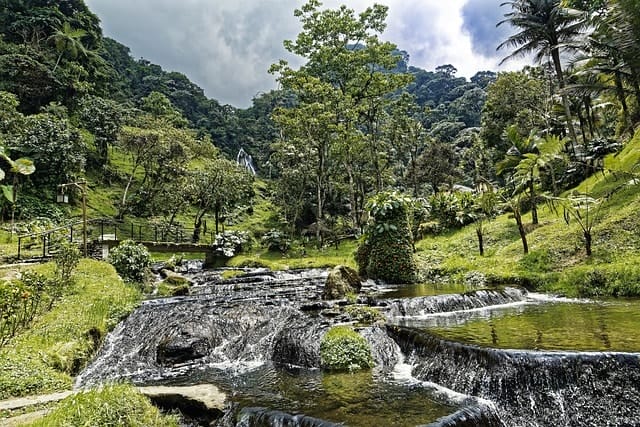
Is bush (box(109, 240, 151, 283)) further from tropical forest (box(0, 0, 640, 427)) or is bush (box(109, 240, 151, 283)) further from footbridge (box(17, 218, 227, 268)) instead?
footbridge (box(17, 218, 227, 268))

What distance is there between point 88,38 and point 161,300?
55.0 metres

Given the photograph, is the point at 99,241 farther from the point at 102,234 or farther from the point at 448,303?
the point at 448,303

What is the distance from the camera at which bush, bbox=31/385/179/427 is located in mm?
4621

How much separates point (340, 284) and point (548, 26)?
74.4 feet

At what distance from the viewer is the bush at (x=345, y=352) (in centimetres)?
799

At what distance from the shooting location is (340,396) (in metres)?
6.43

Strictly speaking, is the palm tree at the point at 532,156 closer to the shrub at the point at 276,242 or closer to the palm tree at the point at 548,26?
the palm tree at the point at 548,26

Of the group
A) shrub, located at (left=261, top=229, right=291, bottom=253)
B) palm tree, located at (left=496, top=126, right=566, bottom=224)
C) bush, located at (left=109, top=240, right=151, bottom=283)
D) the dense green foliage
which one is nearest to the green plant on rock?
palm tree, located at (left=496, top=126, right=566, bottom=224)

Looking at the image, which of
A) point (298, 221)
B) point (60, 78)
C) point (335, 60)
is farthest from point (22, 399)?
point (60, 78)

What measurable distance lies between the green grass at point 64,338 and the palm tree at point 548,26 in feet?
84.9

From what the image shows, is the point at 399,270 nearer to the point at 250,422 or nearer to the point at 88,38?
the point at 250,422

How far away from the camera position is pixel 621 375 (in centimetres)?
583

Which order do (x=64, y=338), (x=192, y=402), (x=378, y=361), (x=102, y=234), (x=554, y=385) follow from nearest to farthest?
1. (x=554, y=385)
2. (x=192, y=402)
3. (x=378, y=361)
4. (x=64, y=338)
5. (x=102, y=234)

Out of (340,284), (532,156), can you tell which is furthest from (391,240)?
(532,156)
